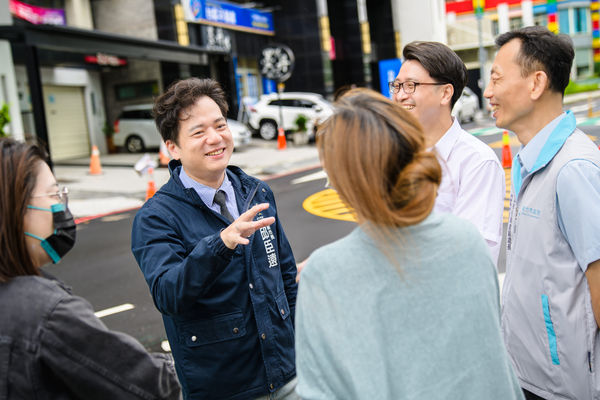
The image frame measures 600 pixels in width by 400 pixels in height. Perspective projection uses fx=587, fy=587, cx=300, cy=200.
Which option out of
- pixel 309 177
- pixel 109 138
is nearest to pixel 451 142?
pixel 309 177

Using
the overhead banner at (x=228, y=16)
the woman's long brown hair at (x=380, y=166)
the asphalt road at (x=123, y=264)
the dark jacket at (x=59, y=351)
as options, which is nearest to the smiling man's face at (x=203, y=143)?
the dark jacket at (x=59, y=351)

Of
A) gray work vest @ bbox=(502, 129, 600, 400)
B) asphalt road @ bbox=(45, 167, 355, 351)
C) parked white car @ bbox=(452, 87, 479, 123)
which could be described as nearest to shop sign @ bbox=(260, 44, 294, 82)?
parked white car @ bbox=(452, 87, 479, 123)

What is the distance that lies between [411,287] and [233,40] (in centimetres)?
2681

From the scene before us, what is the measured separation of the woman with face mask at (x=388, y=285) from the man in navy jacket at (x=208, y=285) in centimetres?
68

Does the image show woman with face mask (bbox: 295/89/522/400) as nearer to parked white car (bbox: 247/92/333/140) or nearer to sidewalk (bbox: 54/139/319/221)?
sidewalk (bbox: 54/139/319/221)

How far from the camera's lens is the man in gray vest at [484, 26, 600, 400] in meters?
1.95

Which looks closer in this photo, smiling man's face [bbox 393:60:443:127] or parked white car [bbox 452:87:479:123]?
smiling man's face [bbox 393:60:443:127]

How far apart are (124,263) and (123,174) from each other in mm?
10039

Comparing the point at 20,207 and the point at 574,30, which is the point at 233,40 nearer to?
the point at 20,207

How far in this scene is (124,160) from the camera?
66.9 ft

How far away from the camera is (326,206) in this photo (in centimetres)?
1025

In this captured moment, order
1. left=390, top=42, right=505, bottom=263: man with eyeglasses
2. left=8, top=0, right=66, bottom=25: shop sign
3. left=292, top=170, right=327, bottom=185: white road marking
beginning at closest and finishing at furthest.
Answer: left=390, top=42, right=505, bottom=263: man with eyeglasses < left=292, top=170, right=327, bottom=185: white road marking < left=8, top=0, right=66, bottom=25: shop sign

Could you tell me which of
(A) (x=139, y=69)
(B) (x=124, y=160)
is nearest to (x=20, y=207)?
(B) (x=124, y=160)

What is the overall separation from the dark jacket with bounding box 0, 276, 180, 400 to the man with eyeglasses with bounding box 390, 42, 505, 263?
4.70 ft
